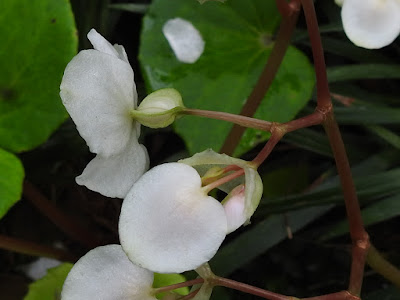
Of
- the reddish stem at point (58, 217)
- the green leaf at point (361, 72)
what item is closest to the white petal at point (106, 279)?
the reddish stem at point (58, 217)

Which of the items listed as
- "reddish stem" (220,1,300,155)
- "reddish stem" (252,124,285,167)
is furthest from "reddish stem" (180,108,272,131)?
"reddish stem" (220,1,300,155)

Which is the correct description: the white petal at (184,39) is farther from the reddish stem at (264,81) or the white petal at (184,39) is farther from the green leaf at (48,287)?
the green leaf at (48,287)

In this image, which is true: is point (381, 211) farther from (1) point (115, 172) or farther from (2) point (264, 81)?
(1) point (115, 172)

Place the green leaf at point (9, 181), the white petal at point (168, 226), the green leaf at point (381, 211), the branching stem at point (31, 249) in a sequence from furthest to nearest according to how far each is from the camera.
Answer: the green leaf at point (381, 211) → the branching stem at point (31, 249) → the green leaf at point (9, 181) → the white petal at point (168, 226)

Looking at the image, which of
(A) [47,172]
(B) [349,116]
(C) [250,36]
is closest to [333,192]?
(B) [349,116]

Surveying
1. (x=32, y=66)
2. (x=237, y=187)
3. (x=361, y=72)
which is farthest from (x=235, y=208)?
(x=361, y=72)

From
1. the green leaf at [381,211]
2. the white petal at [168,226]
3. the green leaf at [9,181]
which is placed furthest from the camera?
the green leaf at [381,211]

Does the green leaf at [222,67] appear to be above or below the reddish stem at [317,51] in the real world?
above
